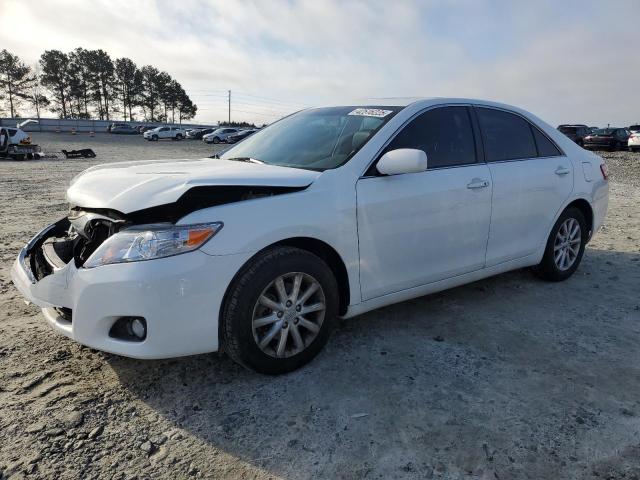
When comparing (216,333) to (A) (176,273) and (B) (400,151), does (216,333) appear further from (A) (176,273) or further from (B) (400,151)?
(B) (400,151)

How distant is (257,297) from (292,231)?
405 millimetres

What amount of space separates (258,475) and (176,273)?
980mm

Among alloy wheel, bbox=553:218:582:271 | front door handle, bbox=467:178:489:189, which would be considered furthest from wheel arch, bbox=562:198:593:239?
front door handle, bbox=467:178:489:189

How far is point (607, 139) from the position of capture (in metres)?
27.7

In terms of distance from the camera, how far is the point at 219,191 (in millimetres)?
2580

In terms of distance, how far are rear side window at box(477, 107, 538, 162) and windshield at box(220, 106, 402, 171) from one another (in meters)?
0.87

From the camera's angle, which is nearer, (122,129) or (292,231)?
(292,231)

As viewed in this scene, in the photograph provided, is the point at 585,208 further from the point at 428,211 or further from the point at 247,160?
the point at 247,160

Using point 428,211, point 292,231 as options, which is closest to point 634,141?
point 428,211

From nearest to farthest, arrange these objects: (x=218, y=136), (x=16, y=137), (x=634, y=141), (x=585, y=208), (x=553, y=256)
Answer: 1. (x=553, y=256)
2. (x=585, y=208)
3. (x=16, y=137)
4. (x=634, y=141)
5. (x=218, y=136)

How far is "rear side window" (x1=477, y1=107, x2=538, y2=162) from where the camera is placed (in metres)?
3.86

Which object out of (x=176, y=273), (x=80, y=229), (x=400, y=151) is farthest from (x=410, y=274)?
(x=80, y=229)

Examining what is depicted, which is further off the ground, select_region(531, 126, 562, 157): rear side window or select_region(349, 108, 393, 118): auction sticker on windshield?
select_region(349, 108, 393, 118): auction sticker on windshield

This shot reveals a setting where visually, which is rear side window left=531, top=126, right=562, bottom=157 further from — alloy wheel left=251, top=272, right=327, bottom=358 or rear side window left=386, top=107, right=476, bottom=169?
alloy wheel left=251, top=272, right=327, bottom=358
